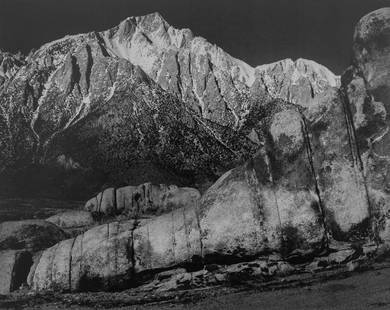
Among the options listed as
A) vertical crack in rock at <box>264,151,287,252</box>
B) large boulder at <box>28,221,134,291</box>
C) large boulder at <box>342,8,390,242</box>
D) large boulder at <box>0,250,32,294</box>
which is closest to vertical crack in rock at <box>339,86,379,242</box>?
large boulder at <box>342,8,390,242</box>

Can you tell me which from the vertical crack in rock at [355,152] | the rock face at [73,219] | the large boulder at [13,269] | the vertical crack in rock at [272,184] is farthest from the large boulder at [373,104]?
the rock face at [73,219]

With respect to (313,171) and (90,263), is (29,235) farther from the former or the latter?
(313,171)

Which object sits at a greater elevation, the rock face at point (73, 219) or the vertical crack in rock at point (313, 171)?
the rock face at point (73, 219)

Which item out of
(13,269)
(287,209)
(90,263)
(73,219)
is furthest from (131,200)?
(287,209)

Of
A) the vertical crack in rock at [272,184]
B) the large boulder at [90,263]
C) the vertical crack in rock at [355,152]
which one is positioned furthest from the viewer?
the large boulder at [90,263]

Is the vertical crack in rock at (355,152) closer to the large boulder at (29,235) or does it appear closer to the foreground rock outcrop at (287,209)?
the foreground rock outcrop at (287,209)

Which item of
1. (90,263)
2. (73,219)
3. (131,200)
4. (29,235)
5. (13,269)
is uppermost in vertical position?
(131,200)

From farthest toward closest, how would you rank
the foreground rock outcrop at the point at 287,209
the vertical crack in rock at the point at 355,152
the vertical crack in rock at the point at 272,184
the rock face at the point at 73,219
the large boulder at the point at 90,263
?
1. the rock face at the point at 73,219
2. the large boulder at the point at 90,263
3. the vertical crack in rock at the point at 272,184
4. the foreground rock outcrop at the point at 287,209
5. the vertical crack in rock at the point at 355,152
